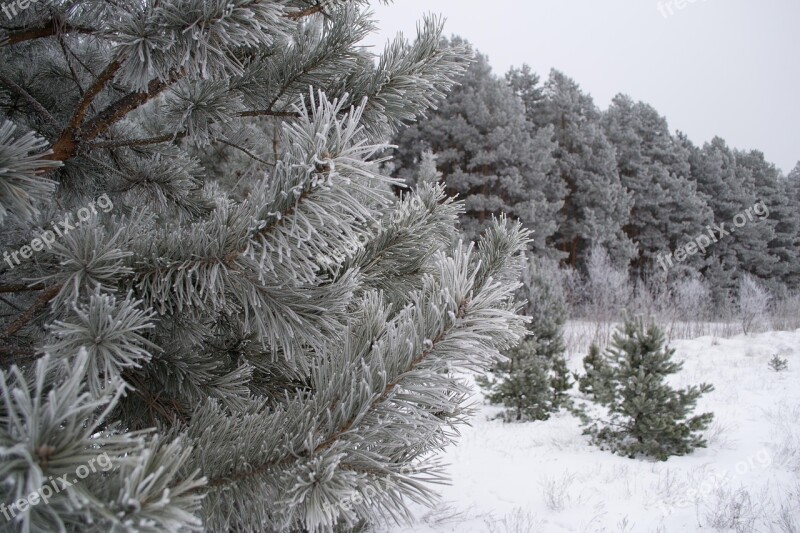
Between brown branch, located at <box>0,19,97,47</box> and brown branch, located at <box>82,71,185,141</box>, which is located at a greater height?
brown branch, located at <box>0,19,97,47</box>

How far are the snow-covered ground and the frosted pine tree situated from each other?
2696mm

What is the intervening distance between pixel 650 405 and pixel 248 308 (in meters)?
5.44

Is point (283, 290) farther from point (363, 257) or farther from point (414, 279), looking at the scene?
point (414, 279)

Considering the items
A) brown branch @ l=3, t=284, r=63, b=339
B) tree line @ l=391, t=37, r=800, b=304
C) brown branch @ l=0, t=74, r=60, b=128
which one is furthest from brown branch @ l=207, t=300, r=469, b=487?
tree line @ l=391, t=37, r=800, b=304

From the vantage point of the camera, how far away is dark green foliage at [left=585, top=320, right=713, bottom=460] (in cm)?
513

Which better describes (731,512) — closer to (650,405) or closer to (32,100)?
(650,405)

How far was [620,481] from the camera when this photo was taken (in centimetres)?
440

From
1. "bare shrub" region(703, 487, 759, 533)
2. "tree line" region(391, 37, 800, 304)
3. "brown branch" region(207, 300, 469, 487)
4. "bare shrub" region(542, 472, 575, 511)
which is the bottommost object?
"bare shrub" region(542, 472, 575, 511)

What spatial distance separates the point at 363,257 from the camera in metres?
1.54

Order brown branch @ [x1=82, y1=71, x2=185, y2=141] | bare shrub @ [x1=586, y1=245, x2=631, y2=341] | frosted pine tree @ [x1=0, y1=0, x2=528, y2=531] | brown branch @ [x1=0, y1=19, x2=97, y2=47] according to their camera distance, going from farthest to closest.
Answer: bare shrub @ [x1=586, y1=245, x2=631, y2=341] → brown branch @ [x1=0, y1=19, x2=97, y2=47] → brown branch @ [x1=82, y1=71, x2=185, y2=141] → frosted pine tree @ [x1=0, y1=0, x2=528, y2=531]

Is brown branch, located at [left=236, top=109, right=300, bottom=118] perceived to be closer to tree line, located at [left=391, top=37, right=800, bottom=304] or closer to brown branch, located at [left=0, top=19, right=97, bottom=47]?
brown branch, located at [left=0, top=19, right=97, bottom=47]

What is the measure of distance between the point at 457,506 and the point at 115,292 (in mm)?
3822

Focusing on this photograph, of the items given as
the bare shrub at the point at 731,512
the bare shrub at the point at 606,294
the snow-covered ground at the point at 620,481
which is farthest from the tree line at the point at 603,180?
the bare shrub at the point at 731,512

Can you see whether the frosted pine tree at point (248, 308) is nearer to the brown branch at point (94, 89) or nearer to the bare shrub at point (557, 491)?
Answer: the brown branch at point (94, 89)
